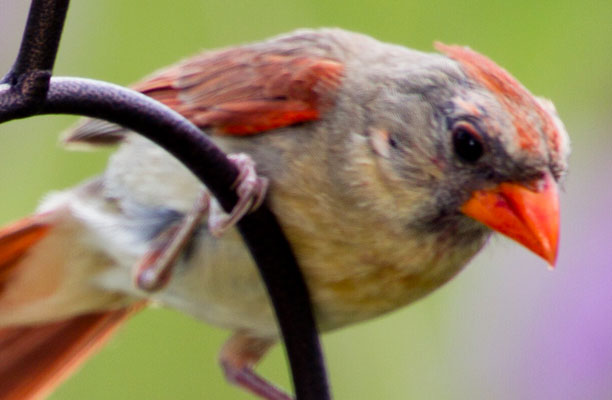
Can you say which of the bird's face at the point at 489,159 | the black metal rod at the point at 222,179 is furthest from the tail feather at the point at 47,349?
the bird's face at the point at 489,159

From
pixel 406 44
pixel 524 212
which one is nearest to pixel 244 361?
pixel 524 212

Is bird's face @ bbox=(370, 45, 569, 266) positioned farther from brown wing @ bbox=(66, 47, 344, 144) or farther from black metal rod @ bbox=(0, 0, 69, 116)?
black metal rod @ bbox=(0, 0, 69, 116)

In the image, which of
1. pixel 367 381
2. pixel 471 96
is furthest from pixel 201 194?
pixel 367 381

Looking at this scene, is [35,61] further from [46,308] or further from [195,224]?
[46,308]

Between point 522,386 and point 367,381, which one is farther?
point 367,381

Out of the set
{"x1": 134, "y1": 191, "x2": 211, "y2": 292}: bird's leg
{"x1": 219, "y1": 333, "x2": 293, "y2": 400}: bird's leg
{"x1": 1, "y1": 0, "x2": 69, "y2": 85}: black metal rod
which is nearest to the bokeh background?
{"x1": 219, "y1": 333, "x2": 293, "y2": 400}: bird's leg

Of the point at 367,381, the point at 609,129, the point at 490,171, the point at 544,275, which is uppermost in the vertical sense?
the point at 490,171

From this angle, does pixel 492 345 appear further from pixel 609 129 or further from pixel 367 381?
pixel 609 129
